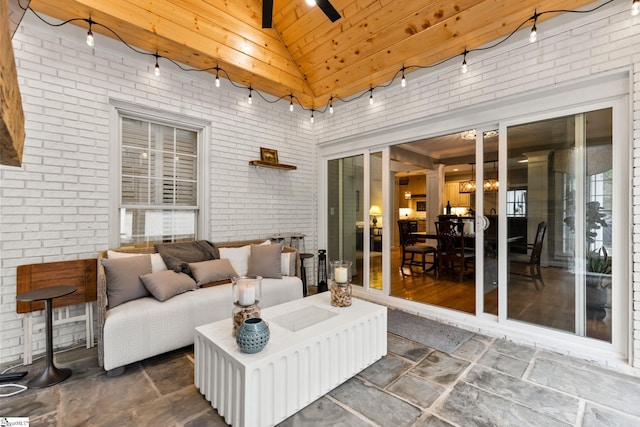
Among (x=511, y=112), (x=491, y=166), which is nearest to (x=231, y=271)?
(x=491, y=166)

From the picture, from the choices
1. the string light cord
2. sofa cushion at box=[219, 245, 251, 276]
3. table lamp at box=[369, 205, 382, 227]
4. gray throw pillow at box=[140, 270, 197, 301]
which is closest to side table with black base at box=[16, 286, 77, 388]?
gray throw pillow at box=[140, 270, 197, 301]

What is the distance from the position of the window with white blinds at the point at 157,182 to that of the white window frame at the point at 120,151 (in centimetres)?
5

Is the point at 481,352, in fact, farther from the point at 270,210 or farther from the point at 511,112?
the point at 270,210

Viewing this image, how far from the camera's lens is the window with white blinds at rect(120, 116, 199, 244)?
3.25 metres

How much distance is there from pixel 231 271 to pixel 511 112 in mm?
3378

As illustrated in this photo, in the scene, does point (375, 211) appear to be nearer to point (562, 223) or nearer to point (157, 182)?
point (562, 223)

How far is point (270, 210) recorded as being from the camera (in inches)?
173

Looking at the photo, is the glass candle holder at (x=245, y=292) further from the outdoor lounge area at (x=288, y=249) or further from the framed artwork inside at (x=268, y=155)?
the framed artwork inside at (x=268, y=155)

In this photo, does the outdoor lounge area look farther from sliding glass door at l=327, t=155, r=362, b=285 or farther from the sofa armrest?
sliding glass door at l=327, t=155, r=362, b=285

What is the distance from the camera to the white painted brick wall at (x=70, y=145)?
8.27 ft

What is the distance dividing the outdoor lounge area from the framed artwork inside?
112mm

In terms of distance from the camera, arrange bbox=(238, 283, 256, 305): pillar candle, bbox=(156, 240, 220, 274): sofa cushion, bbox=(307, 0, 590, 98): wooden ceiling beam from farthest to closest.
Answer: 1. bbox=(156, 240, 220, 274): sofa cushion
2. bbox=(307, 0, 590, 98): wooden ceiling beam
3. bbox=(238, 283, 256, 305): pillar candle

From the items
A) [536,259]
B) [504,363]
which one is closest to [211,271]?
[504,363]

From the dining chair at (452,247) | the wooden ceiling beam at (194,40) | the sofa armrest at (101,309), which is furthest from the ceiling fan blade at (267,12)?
the dining chair at (452,247)
